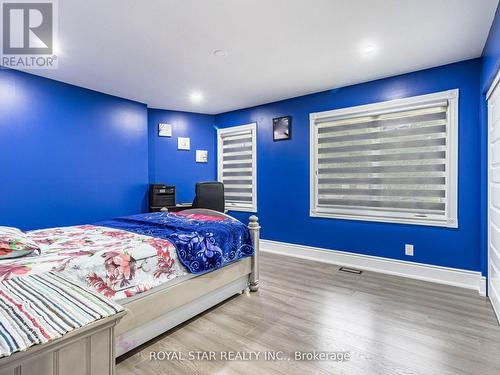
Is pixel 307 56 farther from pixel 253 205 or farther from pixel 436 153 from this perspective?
pixel 253 205

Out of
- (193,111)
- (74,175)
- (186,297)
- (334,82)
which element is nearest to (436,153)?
(334,82)

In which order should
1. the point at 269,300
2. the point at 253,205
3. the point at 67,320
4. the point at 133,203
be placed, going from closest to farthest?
the point at 67,320
the point at 269,300
the point at 133,203
the point at 253,205

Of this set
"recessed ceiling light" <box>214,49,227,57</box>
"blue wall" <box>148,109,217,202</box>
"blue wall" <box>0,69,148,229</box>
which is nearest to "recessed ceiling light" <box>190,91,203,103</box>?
"blue wall" <box>148,109,217,202</box>

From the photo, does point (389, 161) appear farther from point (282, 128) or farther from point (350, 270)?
point (282, 128)

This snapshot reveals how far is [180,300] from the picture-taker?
208 centimetres

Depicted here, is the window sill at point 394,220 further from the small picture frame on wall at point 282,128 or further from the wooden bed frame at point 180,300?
the wooden bed frame at point 180,300

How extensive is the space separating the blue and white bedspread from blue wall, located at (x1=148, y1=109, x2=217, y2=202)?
6.72ft

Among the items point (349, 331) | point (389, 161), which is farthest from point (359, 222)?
point (349, 331)

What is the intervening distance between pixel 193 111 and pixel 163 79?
1.68m

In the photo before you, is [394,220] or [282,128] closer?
[394,220]

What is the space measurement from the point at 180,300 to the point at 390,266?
2.75m

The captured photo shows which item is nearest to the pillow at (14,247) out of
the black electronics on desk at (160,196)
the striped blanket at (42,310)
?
the striped blanket at (42,310)

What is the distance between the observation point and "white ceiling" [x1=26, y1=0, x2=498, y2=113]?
2.04 meters

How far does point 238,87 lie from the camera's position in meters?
3.81
